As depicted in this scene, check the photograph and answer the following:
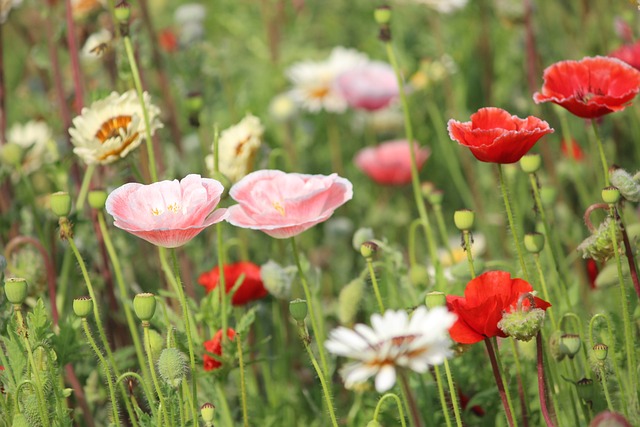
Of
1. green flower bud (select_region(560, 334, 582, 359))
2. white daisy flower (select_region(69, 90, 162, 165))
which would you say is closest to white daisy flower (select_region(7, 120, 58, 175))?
white daisy flower (select_region(69, 90, 162, 165))

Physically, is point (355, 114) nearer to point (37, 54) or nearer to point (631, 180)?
point (37, 54)

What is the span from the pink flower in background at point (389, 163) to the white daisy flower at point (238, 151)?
0.86 metres

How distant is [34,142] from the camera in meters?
2.05

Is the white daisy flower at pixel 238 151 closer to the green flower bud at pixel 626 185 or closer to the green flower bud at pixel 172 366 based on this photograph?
the green flower bud at pixel 172 366

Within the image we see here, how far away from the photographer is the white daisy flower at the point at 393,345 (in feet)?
3.12

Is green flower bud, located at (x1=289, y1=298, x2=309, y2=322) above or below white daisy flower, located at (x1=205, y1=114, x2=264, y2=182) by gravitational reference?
below

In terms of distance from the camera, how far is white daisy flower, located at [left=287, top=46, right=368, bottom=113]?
2809 mm

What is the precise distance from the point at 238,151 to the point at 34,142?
0.57 metres

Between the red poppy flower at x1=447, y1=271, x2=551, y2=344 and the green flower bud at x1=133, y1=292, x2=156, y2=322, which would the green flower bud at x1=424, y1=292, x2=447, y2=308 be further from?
the green flower bud at x1=133, y1=292, x2=156, y2=322

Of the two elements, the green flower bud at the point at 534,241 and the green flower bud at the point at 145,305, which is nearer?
the green flower bud at the point at 145,305

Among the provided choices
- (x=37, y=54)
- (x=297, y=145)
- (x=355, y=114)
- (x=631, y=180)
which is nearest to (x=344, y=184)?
(x=631, y=180)

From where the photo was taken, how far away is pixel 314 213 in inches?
51.6

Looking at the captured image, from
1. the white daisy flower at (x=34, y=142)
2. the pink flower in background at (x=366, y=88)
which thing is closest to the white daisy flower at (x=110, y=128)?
the white daisy flower at (x=34, y=142)

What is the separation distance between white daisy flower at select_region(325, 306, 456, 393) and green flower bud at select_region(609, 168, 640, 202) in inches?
15.5
